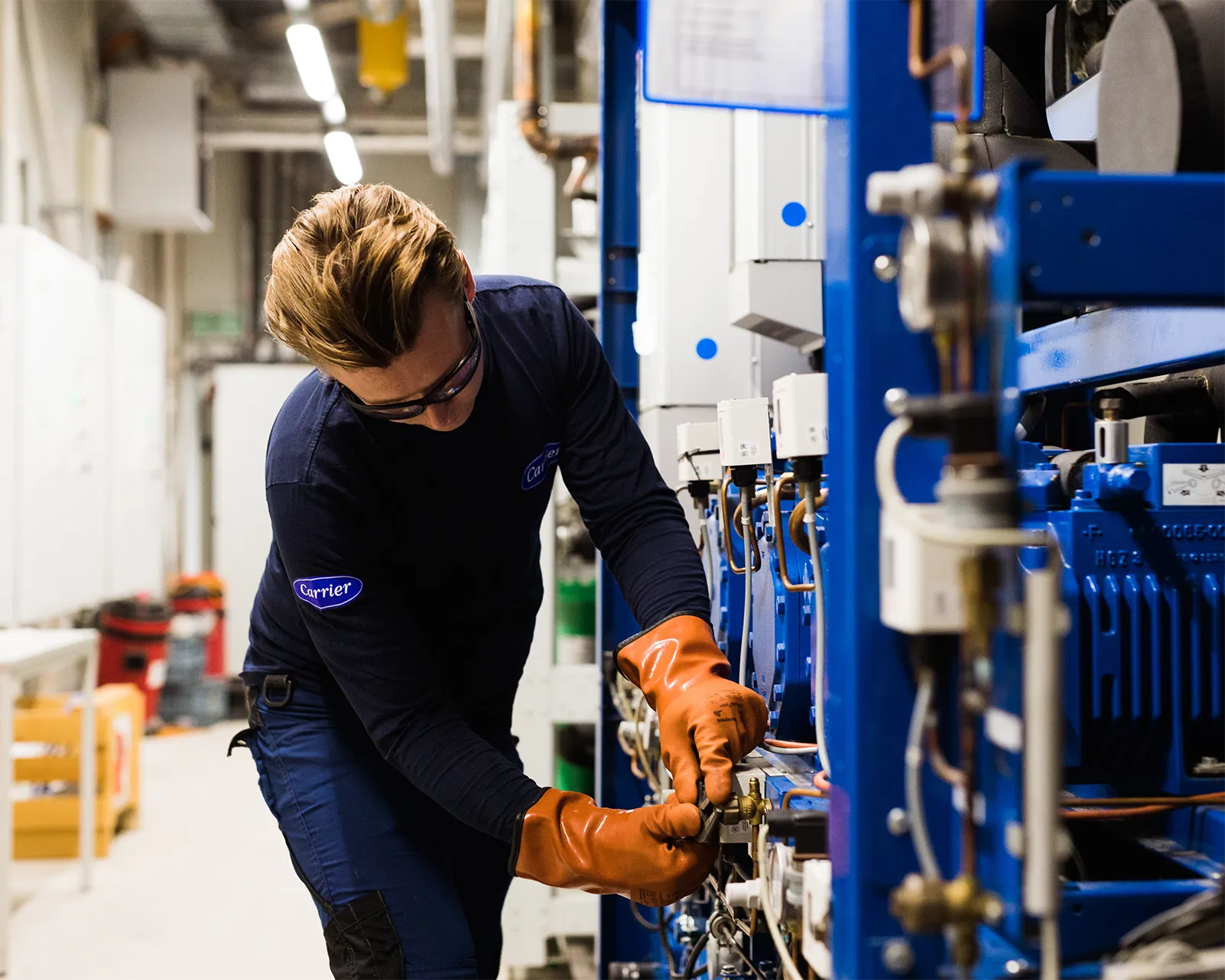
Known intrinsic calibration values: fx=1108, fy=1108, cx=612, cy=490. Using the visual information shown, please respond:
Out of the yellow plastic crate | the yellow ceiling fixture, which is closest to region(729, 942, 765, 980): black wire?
the yellow plastic crate

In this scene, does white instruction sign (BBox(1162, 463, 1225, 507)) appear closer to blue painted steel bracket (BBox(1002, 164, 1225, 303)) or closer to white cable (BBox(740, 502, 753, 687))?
blue painted steel bracket (BBox(1002, 164, 1225, 303))

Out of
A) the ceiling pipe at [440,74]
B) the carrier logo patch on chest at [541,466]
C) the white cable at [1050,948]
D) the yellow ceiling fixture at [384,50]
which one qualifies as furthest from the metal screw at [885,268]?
the yellow ceiling fixture at [384,50]

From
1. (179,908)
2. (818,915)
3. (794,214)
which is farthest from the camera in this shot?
(179,908)

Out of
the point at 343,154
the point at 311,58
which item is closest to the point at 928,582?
the point at 311,58

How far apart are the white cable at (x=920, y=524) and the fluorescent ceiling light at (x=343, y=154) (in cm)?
531

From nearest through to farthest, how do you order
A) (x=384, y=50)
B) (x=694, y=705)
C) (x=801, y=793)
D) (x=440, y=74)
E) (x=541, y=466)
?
(x=801, y=793), (x=694, y=705), (x=541, y=466), (x=440, y=74), (x=384, y=50)

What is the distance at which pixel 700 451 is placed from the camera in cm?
179

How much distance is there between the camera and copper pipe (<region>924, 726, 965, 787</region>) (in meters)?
0.67

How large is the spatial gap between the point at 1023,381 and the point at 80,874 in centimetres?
336

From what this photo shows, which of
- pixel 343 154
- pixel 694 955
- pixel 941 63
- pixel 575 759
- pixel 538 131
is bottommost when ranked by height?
pixel 575 759

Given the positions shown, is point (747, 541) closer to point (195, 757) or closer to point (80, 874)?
point (80, 874)

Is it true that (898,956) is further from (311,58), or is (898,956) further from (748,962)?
(311,58)

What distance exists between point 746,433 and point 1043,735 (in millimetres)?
839

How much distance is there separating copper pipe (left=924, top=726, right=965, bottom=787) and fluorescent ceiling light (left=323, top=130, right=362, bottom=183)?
5.34 m
